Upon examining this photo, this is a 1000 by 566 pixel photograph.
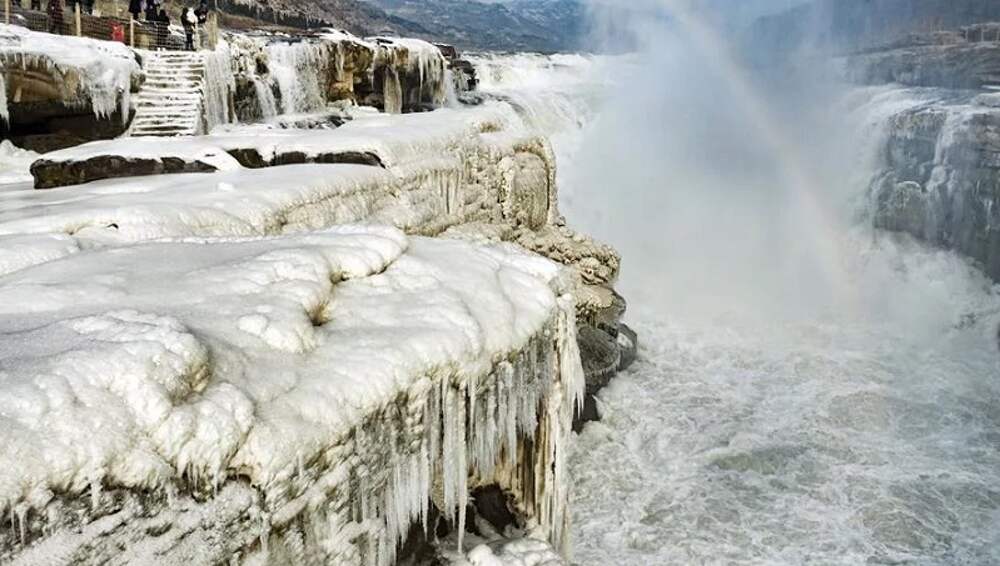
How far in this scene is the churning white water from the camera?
9.11m

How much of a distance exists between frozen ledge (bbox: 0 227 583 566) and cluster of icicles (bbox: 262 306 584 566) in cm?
1

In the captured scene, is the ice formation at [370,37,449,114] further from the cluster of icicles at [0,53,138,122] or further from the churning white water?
the cluster of icicles at [0,53,138,122]

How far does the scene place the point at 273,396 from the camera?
3.07 meters

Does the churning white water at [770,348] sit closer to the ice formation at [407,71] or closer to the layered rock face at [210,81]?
the ice formation at [407,71]

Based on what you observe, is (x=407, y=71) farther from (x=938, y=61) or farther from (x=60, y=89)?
(x=938, y=61)

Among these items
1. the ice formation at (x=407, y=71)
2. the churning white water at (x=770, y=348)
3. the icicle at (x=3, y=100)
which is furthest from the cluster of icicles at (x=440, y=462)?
the ice formation at (x=407, y=71)

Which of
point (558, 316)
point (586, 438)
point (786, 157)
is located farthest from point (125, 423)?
point (786, 157)

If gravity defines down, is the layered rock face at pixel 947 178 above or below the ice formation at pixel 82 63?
below

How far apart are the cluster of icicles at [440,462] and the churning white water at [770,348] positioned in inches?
155

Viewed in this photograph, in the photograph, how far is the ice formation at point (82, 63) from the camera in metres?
11.2

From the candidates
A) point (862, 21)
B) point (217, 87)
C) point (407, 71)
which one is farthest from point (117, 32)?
point (862, 21)

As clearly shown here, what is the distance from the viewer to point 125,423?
2.63 metres

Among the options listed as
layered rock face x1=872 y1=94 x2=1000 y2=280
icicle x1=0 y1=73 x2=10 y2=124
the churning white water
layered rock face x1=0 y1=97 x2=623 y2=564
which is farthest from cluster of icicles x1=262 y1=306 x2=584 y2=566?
layered rock face x1=872 y1=94 x2=1000 y2=280

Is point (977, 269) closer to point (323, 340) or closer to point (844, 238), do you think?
point (844, 238)
